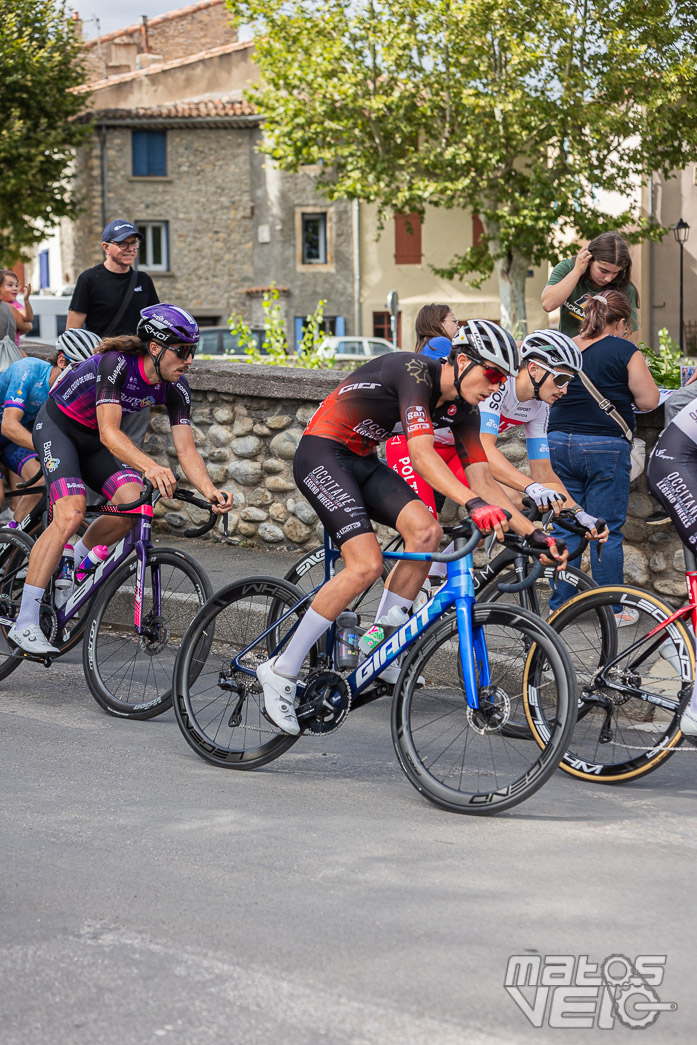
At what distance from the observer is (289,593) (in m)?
5.47

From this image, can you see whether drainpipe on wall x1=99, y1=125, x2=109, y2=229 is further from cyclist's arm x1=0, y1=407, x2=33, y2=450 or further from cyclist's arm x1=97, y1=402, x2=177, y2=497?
cyclist's arm x1=97, y1=402, x2=177, y2=497

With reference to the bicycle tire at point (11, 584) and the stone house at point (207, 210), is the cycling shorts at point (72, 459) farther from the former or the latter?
the stone house at point (207, 210)

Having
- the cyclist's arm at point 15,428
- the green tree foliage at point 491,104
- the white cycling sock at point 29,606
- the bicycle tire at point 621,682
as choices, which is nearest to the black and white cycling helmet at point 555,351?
the bicycle tire at point 621,682

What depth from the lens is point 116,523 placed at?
660 cm

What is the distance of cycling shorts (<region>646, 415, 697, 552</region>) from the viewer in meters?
5.20

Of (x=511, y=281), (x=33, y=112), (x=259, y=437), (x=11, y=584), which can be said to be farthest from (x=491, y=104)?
(x=11, y=584)

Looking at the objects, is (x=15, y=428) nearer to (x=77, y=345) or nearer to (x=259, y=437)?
(x=77, y=345)

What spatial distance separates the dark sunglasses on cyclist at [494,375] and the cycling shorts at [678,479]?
74 centimetres

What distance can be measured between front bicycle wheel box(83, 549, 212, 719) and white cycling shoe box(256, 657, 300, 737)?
3.30 ft

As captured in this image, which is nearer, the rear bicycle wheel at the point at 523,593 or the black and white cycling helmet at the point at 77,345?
the rear bicycle wheel at the point at 523,593

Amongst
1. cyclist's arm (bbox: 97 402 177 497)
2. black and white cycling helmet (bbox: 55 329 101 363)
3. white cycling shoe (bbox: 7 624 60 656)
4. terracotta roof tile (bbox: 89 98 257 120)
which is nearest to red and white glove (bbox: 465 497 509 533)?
cyclist's arm (bbox: 97 402 177 497)

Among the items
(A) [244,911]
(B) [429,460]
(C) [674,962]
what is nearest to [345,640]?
(B) [429,460]

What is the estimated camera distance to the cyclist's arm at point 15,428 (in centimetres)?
764

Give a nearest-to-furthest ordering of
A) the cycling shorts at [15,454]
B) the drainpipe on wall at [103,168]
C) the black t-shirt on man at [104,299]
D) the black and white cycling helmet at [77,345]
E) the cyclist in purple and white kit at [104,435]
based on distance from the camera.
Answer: the cyclist in purple and white kit at [104,435] < the black and white cycling helmet at [77,345] < the cycling shorts at [15,454] < the black t-shirt on man at [104,299] < the drainpipe on wall at [103,168]
